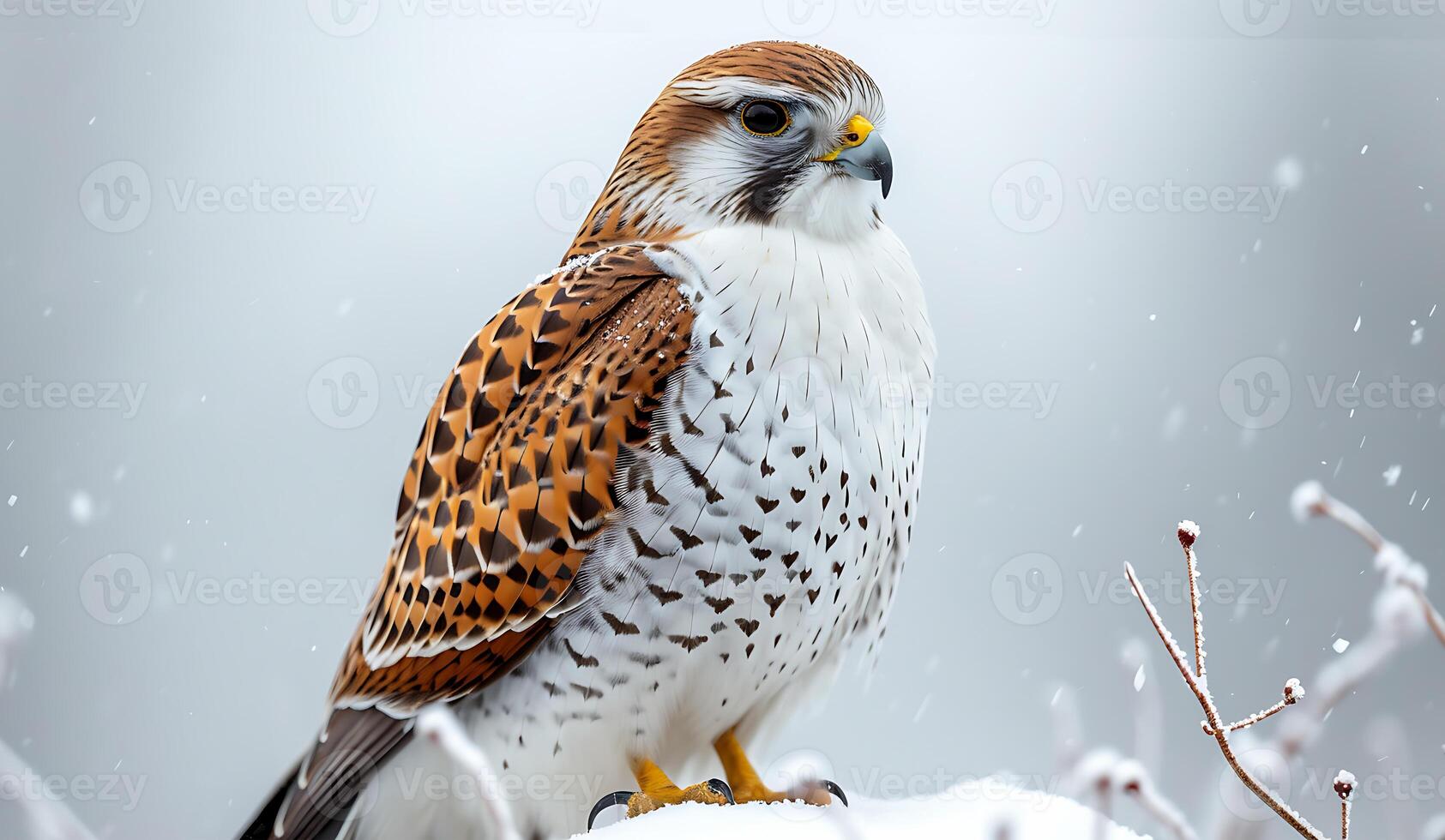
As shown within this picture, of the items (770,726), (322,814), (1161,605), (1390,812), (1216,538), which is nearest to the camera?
(1390,812)

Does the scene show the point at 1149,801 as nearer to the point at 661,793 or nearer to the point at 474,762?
the point at 474,762

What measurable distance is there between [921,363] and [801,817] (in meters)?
0.91

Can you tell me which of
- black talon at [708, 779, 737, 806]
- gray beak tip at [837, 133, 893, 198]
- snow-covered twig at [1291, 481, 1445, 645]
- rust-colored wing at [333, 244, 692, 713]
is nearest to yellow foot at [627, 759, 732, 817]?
black talon at [708, 779, 737, 806]

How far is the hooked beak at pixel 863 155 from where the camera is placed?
225cm

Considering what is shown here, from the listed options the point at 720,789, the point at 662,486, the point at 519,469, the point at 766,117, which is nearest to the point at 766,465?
the point at 662,486

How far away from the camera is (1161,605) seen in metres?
7.66

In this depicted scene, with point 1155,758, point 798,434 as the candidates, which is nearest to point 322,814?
point 798,434

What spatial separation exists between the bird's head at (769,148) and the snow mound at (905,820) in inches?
43.1

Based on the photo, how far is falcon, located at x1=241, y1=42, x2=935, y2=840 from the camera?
2.05 metres

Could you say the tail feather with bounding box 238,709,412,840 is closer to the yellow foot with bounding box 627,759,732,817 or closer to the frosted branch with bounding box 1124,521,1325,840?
the yellow foot with bounding box 627,759,732,817

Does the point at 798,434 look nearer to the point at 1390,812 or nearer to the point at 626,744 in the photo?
the point at 626,744

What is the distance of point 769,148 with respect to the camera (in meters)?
2.27

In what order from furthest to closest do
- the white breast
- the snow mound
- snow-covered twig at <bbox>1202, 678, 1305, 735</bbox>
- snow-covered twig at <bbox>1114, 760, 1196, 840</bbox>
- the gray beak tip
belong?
A: 1. the gray beak tip
2. the white breast
3. the snow mound
4. snow-covered twig at <bbox>1202, 678, 1305, 735</bbox>
5. snow-covered twig at <bbox>1114, 760, 1196, 840</bbox>

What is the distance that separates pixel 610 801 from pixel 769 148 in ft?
4.20
